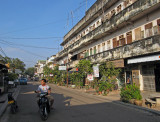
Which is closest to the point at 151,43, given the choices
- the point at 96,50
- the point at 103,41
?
the point at 103,41

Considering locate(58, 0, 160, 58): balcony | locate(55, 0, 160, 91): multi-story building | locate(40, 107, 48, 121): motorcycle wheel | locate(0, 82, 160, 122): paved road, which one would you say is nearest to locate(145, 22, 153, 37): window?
locate(55, 0, 160, 91): multi-story building

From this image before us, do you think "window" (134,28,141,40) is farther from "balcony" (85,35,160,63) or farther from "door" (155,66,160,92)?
"door" (155,66,160,92)

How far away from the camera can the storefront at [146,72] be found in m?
15.4

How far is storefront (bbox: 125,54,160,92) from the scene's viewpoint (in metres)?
15.4

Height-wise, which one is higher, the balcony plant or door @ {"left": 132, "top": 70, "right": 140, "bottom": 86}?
door @ {"left": 132, "top": 70, "right": 140, "bottom": 86}

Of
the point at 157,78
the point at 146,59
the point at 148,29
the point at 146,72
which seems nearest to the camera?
the point at 146,59

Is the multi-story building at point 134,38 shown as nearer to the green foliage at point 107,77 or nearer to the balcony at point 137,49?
the balcony at point 137,49

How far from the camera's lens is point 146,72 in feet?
54.9

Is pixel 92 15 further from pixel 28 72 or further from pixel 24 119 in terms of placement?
pixel 28 72

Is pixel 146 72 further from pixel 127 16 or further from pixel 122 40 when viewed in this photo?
pixel 127 16

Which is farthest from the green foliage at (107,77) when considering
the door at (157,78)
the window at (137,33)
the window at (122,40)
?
the window at (122,40)

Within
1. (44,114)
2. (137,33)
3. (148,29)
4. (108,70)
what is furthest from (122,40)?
(44,114)

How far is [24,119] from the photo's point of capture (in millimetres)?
6340

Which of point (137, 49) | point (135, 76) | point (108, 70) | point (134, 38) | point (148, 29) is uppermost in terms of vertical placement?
point (148, 29)
